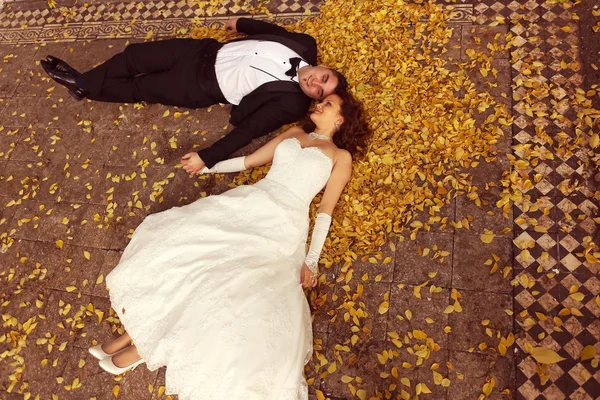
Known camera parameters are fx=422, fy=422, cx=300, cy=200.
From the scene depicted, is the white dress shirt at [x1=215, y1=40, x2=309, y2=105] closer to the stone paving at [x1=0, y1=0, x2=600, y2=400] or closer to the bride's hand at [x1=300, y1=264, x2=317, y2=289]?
the stone paving at [x1=0, y1=0, x2=600, y2=400]

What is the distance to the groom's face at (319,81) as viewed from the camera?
13.3ft

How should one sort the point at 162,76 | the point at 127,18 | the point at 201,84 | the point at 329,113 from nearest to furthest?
the point at 329,113 → the point at 201,84 → the point at 162,76 → the point at 127,18

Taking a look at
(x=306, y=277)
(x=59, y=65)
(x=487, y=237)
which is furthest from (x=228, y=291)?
(x=59, y=65)

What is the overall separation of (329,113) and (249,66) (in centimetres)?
111

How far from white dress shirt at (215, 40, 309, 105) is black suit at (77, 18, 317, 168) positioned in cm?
8

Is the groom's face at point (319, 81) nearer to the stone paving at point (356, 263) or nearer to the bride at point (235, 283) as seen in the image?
the bride at point (235, 283)

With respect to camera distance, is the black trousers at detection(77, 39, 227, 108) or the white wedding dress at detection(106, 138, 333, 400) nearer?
the white wedding dress at detection(106, 138, 333, 400)

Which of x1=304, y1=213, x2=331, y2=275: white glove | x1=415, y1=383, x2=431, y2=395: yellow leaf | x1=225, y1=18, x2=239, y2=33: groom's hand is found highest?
x1=225, y1=18, x2=239, y2=33: groom's hand

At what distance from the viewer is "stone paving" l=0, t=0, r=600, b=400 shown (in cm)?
350

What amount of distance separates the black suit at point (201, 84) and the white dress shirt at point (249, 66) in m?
0.08

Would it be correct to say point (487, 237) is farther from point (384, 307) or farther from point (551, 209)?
point (384, 307)

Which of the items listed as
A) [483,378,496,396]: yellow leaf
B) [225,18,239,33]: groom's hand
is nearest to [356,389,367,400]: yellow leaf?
[483,378,496,396]: yellow leaf

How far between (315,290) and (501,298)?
1621 millimetres

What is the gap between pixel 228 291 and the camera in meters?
3.09
